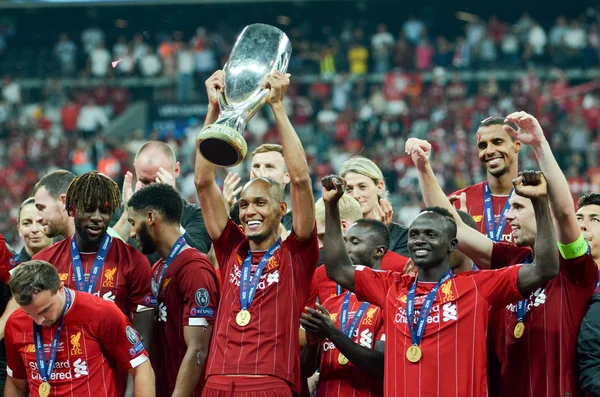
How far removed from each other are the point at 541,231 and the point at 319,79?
57.3 feet

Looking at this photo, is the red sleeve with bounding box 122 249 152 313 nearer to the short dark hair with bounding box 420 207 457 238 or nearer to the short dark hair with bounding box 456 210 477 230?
the short dark hair with bounding box 420 207 457 238

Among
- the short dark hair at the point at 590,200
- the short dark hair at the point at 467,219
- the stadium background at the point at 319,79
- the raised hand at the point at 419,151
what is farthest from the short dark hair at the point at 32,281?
the stadium background at the point at 319,79

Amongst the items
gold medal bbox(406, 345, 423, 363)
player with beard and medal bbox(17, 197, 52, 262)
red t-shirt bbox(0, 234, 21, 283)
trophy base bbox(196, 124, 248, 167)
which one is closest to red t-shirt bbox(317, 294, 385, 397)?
gold medal bbox(406, 345, 423, 363)

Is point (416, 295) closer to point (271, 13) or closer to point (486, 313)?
point (486, 313)

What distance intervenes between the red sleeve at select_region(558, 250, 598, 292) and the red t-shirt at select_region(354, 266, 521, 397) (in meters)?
0.35

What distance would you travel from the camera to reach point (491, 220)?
586 centimetres

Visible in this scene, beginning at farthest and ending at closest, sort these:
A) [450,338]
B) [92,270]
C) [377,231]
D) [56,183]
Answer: [56,183] < [377,231] < [92,270] < [450,338]

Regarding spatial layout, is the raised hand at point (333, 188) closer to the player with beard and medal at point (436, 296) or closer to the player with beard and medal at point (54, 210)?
the player with beard and medal at point (436, 296)

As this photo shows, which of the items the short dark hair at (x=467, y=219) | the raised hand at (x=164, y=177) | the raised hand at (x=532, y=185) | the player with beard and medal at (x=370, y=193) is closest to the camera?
the raised hand at (x=532, y=185)

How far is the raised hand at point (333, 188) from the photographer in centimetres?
474

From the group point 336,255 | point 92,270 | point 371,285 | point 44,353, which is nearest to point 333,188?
point 336,255

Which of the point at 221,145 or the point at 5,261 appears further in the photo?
the point at 5,261

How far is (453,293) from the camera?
4648 millimetres

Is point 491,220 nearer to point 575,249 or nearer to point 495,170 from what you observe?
point 495,170
